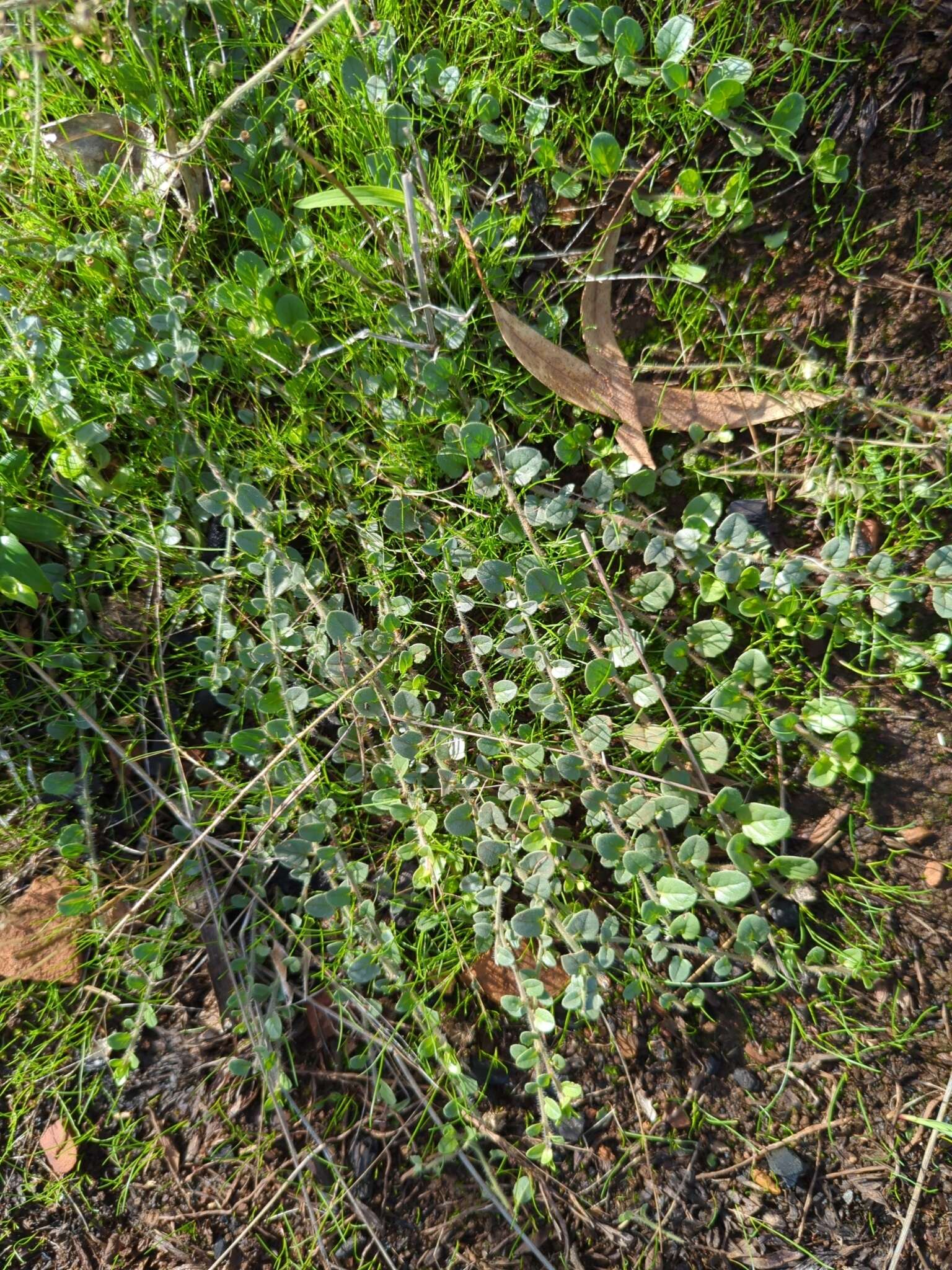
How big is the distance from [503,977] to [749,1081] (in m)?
0.58

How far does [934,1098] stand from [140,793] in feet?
6.22

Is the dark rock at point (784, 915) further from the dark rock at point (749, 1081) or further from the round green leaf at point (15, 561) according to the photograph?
the round green leaf at point (15, 561)

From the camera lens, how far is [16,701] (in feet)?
6.43

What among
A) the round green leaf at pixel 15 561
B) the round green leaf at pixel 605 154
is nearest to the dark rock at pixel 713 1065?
the round green leaf at pixel 15 561

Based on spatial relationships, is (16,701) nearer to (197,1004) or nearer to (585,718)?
(197,1004)

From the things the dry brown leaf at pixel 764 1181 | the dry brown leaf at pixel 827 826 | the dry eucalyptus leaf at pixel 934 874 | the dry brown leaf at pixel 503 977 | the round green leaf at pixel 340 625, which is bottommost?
the dry brown leaf at pixel 764 1181

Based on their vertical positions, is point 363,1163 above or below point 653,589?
below

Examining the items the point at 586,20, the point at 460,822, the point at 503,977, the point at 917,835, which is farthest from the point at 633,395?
the point at 503,977

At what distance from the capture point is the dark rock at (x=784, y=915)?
6.02 ft

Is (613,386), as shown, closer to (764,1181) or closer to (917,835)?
(917,835)

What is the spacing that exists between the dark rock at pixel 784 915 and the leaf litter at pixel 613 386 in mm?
1023

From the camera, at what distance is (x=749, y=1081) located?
1.83 meters

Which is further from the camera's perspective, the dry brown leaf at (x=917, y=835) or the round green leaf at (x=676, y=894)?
the dry brown leaf at (x=917, y=835)

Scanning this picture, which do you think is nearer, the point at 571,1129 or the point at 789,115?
the point at 789,115
